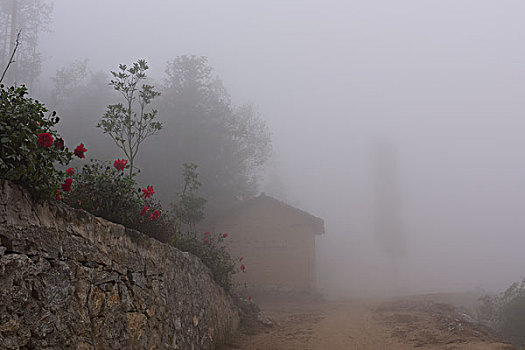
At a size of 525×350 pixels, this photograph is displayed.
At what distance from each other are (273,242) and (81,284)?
18633mm

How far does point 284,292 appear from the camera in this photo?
21344 mm

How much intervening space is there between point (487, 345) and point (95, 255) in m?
8.18

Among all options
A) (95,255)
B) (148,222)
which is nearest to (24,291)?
(95,255)

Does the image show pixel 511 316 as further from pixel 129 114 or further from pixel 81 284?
pixel 81 284

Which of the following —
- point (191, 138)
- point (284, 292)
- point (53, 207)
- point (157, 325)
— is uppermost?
point (191, 138)

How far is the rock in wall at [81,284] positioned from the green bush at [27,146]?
0.43 feet

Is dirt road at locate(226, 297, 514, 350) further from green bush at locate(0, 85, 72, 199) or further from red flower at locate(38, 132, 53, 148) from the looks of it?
red flower at locate(38, 132, 53, 148)

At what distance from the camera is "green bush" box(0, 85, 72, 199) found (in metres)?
3.32

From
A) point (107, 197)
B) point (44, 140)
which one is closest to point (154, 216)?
point (107, 197)

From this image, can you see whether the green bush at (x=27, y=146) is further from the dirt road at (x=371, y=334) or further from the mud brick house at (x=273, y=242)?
the mud brick house at (x=273, y=242)

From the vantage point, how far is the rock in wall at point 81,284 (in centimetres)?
313

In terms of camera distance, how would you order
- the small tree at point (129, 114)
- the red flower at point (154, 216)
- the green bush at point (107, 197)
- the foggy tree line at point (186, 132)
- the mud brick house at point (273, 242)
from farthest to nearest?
the foggy tree line at point (186, 132)
the mud brick house at point (273, 242)
the small tree at point (129, 114)
the red flower at point (154, 216)
the green bush at point (107, 197)

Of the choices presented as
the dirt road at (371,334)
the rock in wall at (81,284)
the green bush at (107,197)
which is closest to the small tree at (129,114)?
the green bush at (107,197)

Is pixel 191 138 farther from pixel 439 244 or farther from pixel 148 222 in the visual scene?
pixel 439 244
